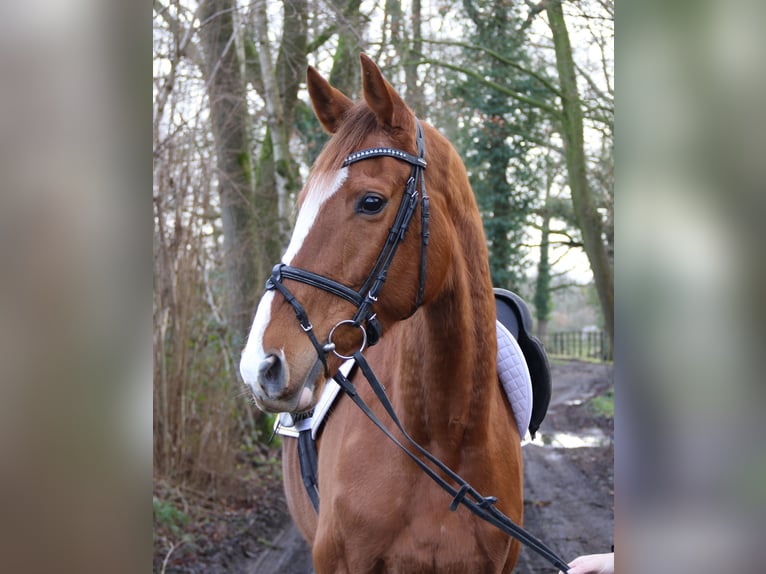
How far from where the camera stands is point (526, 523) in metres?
6.38

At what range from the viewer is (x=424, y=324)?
2.28 meters

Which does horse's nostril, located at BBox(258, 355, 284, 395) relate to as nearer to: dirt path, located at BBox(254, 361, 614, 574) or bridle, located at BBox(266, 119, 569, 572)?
bridle, located at BBox(266, 119, 569, 572)

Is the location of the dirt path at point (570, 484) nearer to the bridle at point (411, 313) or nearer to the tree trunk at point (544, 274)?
the tree trunk at point (544, 274)

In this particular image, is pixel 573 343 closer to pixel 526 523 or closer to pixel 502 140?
pixel 502 140

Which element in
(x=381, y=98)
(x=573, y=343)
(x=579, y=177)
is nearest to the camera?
(x=381, y=98)

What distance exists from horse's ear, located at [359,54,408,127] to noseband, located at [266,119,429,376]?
0.31 feet

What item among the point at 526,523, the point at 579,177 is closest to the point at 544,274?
the point at 579,177

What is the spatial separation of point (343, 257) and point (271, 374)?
0.38 metres

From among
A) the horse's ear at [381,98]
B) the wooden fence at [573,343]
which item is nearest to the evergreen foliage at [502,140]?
the horse's ear at [381,98]

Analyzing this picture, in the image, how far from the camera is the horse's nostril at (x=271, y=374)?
5.65 ft

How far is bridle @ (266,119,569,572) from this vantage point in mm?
1862

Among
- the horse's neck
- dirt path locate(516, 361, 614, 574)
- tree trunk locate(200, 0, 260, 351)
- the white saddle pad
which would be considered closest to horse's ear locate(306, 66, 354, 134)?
the horse's neck

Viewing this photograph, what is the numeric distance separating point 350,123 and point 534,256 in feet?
40.3

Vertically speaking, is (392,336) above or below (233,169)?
below
